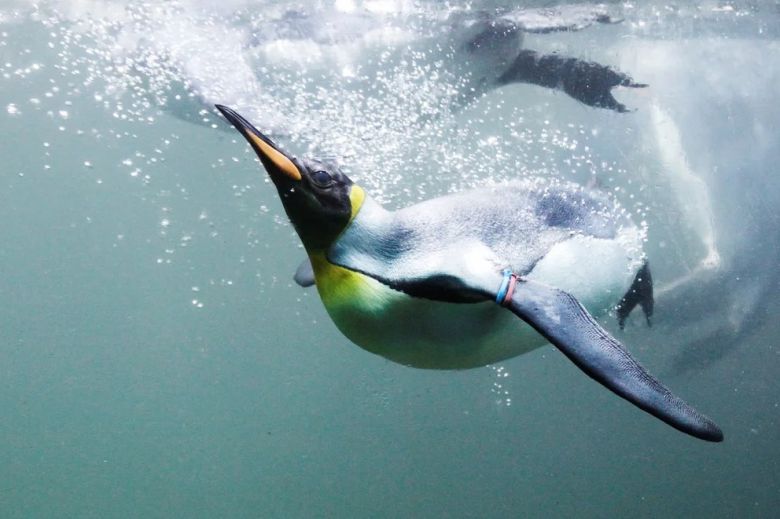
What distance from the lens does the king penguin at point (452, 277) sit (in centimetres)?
128

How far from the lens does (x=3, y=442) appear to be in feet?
106

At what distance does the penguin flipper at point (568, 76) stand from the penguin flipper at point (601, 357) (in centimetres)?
410

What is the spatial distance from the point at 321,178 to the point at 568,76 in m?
5.09

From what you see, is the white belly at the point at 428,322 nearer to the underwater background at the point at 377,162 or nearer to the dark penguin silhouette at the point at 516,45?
the underwater background at the point at 377,162

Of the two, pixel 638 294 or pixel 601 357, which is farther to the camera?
pixel 638 294

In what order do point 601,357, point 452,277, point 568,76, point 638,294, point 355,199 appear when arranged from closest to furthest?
point 601,357, point 452,277, point 355,199, point 638,294, point 568,76

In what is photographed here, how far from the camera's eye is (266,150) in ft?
4.36

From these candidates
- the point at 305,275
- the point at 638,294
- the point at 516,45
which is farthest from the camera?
the point at 516,45

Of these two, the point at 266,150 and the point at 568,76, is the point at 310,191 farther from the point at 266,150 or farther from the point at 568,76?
the point at 568,76

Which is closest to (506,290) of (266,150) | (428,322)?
(428,322)

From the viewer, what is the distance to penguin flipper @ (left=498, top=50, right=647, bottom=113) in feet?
17.0

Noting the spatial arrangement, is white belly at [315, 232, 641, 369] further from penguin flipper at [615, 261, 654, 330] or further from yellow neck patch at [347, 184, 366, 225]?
penguin flipper at [615, 261, 654, 330]

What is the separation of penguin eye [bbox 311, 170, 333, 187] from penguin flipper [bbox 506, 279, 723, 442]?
47cm

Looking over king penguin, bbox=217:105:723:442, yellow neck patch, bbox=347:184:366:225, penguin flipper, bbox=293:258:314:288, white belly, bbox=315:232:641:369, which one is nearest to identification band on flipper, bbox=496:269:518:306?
king penguin, bbox=217:105:723:442
